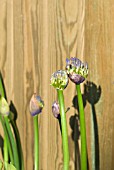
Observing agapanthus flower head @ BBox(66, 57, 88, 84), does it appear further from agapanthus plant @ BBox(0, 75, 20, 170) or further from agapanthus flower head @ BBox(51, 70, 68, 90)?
agapanthus plant @ BBox(0, 75, 20, 170)

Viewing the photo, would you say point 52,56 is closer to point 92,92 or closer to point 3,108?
point 92,92

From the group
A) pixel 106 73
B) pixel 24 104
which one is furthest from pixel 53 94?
pixel 106 73

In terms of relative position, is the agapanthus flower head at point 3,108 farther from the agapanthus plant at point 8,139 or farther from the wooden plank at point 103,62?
the wooden plank at point 103,62

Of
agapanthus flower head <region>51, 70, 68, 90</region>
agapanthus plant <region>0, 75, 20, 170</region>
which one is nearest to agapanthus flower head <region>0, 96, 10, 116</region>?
agapanthus plant <region>0, 75, 20, 170</region>

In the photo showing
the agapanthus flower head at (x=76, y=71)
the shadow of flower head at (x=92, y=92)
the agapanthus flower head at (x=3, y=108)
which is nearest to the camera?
the agapanthus flower head at (x=76, y=71)

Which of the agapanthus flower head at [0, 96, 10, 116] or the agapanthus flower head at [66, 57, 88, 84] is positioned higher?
the agapanthus flower head at [66, 57, 88, 84]

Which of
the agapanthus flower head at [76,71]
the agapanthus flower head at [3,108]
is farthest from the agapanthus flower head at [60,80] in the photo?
the agapanthus flower head at [3,108]

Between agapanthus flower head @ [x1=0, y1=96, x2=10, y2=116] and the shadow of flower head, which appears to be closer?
agapanthus flower head @ [x1=0, y1=96, x2=10, y2=116]
